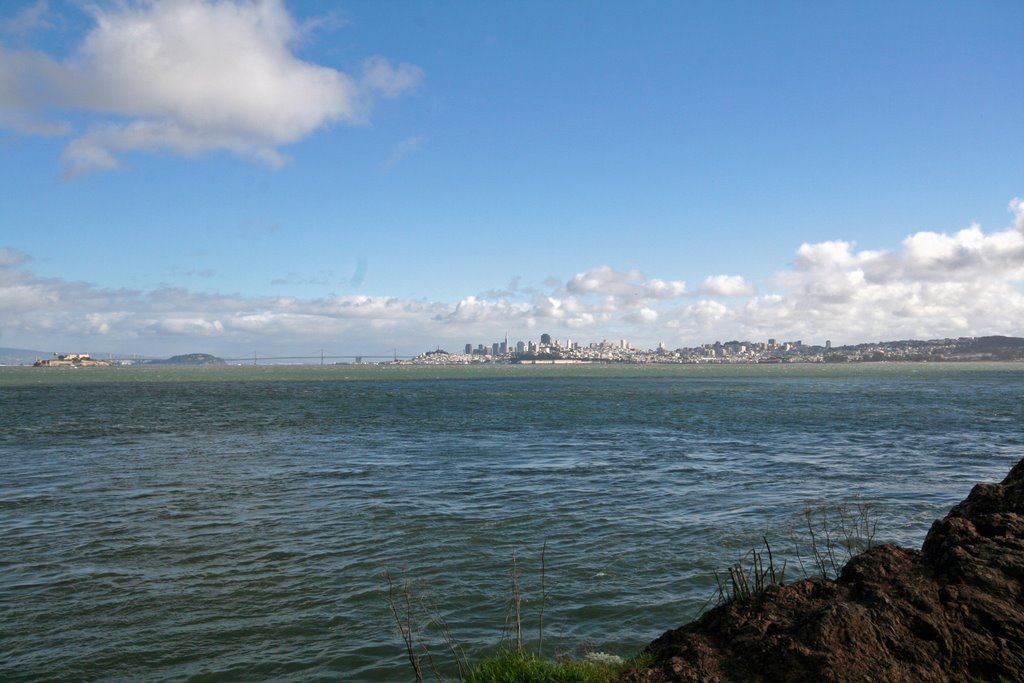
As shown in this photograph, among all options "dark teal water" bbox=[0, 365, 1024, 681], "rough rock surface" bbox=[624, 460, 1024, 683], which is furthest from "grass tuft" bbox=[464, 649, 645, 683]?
"dark teal water" bbox=[0, 365, 1024, 681]

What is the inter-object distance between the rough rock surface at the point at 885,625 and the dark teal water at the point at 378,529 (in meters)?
2.81

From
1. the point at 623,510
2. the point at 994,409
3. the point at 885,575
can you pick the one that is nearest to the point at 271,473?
the point at 623,510

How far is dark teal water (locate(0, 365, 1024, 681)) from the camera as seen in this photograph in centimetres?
1020

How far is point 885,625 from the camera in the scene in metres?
6.71

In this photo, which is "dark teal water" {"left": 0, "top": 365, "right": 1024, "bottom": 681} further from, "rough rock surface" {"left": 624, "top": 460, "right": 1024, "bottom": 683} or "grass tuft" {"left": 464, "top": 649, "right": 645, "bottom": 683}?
"rough rock surface" {"left": 624, "top": 460, "right": 1024, "bottom": 683}

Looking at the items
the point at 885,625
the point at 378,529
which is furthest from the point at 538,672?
the point at 378,529

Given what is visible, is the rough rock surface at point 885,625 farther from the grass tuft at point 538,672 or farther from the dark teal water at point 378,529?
the dark teal water at point 378,529

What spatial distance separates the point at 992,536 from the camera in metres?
7.73

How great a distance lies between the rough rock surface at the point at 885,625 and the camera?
634 cm

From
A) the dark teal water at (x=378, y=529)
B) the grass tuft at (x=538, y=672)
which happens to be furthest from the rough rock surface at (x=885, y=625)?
the dark teal water at (x=378, y=529)

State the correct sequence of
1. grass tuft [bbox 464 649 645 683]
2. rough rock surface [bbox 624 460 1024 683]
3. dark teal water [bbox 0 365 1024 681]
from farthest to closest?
1. dark teal water [bbox 0 365 1024 681]
2. grass tuft [bbox 464 649 645 683]
3. rough rock surface [bbox 624 460 1024 683]

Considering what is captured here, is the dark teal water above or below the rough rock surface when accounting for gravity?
below

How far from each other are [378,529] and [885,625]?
38.2 ft

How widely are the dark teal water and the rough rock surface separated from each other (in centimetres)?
281
